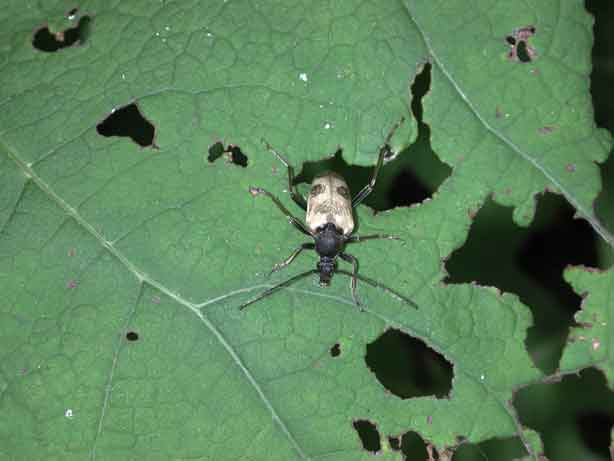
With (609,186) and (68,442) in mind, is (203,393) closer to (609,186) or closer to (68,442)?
(68,442)

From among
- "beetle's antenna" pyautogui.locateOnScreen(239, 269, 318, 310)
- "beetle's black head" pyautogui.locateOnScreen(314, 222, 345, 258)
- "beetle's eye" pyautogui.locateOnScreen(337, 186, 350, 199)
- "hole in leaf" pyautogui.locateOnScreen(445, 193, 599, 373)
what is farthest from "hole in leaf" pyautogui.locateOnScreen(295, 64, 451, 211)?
"beetle's antenna" pyautogui.locateOnScreen(239, 269, 318, 310)

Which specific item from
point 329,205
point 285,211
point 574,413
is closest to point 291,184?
point 285,211

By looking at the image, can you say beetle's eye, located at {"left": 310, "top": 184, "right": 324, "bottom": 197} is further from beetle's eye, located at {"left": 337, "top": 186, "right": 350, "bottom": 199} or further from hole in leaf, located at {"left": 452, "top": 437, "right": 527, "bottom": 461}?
hole in leaf, located at {"left": 452, "top": 437, "right": 527, "bottom": 461}

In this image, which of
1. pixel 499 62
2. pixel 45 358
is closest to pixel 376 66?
pixel 499 62

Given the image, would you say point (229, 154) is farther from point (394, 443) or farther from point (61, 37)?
point (394, 443)

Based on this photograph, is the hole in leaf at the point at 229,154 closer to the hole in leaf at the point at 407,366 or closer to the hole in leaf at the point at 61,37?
the hole in leaf at the point at 61,37

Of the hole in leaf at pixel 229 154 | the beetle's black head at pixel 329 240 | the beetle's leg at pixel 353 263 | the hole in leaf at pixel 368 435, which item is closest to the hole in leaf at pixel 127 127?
the hole in leaf at pixel 229 154

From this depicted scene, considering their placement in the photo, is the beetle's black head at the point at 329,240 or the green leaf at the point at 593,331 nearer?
the green leaf at the point at 593,331
